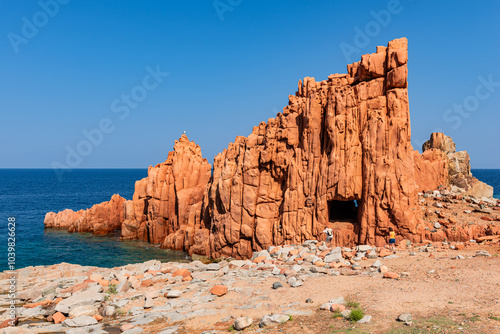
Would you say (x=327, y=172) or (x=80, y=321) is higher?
(x=327, y=172)

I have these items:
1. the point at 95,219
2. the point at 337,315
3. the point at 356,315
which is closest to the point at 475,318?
the point at 356,315

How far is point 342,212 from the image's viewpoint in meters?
30.7

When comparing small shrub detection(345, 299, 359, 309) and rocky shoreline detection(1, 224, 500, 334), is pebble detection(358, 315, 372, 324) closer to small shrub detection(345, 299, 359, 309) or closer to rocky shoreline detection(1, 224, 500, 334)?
rocky shoreline detection(1, 224, 500, 334)

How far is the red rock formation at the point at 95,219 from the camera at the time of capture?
1972 inches

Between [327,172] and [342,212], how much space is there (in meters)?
5.58

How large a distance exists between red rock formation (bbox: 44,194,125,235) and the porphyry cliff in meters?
16.1

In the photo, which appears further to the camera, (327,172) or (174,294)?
(327,172)

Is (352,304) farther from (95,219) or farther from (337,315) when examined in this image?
(95,219)

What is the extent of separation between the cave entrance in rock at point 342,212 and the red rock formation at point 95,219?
113ft

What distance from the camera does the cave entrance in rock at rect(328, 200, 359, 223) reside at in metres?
28.5

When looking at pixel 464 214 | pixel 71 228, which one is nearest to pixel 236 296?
pixel 464 214

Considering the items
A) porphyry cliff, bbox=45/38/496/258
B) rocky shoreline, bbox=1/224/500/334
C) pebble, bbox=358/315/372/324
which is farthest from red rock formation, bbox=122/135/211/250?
pebble, bbox=358/315/372/324

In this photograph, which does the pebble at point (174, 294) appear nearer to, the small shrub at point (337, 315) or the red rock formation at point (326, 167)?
the small shrub at point (337, 315)

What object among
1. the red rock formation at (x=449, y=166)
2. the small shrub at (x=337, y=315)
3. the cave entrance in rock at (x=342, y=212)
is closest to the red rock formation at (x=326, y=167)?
the cave entrance in rock at (x=342, y=212)
